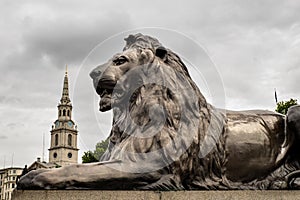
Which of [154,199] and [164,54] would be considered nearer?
[154,199]

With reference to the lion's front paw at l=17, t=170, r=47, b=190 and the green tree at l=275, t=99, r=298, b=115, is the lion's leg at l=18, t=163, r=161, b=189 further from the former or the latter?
the green tree at l=275, t=99, r=298, b=115

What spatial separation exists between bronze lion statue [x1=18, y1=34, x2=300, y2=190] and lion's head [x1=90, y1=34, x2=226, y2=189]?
0.01m

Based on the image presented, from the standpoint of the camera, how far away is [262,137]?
227 inches

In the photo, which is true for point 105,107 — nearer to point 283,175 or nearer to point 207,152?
point 207,152

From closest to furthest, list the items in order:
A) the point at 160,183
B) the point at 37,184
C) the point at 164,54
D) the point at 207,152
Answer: the point at 37,184 < the point at 160,183 < the point at 207,152 < the point at 164,54

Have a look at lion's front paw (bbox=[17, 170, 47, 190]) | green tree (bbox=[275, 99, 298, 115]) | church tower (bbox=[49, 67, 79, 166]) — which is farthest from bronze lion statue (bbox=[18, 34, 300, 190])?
church tower (bbox=[49, 67, 79, 166])

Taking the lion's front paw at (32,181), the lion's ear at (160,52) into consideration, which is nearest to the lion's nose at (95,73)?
the lion's ear at (160,52)

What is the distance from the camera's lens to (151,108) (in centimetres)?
499

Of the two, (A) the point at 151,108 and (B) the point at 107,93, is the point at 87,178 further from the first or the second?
(B) the point at 107,93

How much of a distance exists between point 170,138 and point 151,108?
1.40 feet

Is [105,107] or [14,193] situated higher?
[105,107]

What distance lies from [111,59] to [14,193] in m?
2.05

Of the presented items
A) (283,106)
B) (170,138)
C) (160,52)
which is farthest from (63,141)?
(170,138)

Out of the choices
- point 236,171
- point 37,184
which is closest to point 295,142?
point 236,171
